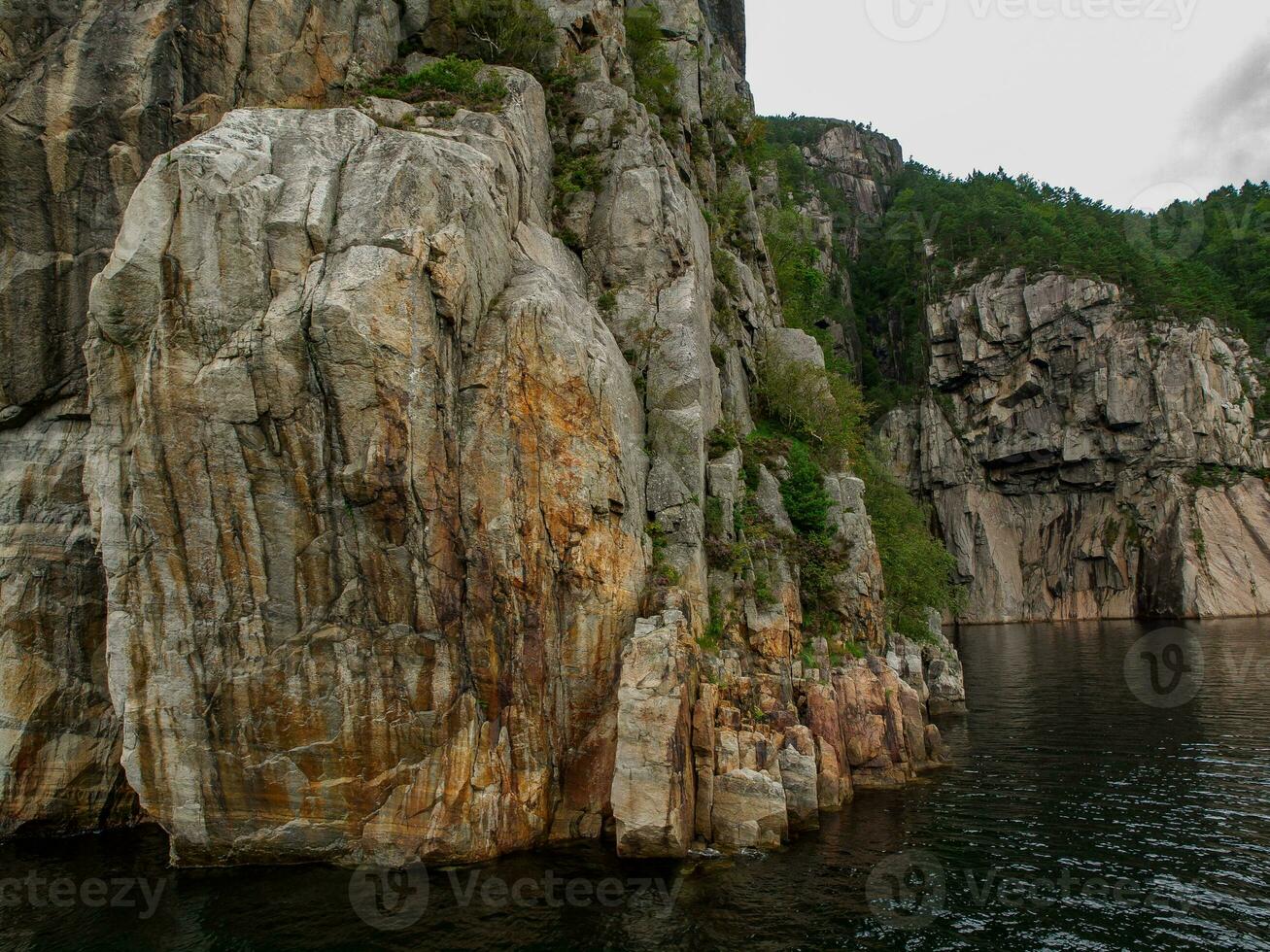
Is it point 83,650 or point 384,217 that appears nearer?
point 384,217

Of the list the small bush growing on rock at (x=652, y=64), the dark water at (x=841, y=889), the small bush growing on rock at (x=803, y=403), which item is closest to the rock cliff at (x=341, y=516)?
the dark water at (x=841, y=889)

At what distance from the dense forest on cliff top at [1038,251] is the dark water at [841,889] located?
67.9m

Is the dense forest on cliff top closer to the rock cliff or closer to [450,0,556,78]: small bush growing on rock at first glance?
[450,0,556,78]: small bush growing on rock

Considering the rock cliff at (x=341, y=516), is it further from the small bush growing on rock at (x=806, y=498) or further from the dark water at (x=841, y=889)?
the small bush growing on rock at (x=806, y=498)

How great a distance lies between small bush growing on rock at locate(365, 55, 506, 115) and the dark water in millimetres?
24027

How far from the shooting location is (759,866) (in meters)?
17.7

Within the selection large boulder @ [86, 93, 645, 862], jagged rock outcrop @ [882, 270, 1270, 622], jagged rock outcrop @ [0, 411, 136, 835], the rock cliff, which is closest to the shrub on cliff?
the rock cliff

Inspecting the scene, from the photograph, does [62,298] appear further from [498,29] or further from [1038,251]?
[1038,251]

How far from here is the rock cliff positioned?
17.6m

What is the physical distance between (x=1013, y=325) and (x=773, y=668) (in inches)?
3186

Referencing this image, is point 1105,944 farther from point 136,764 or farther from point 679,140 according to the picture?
point 679,140

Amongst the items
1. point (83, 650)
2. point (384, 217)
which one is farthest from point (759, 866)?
point (83, 650)

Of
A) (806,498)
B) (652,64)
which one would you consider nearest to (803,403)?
(806,498)

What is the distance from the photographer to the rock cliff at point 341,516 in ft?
57.9
